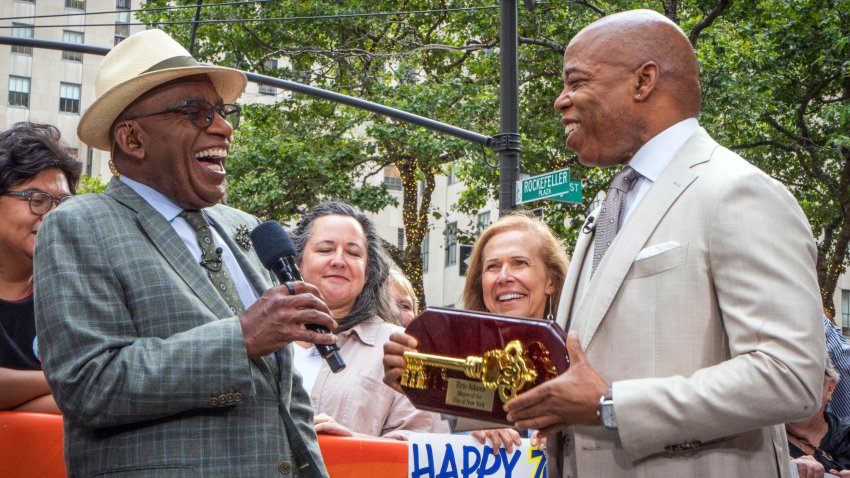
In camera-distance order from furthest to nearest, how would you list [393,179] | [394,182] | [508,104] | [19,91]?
[19,91]
[394,182]
[393,179]
[508,104]

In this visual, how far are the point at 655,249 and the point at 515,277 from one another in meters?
2.30

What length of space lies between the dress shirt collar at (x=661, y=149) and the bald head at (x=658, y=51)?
0.06 meters

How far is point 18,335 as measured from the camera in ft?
14.0

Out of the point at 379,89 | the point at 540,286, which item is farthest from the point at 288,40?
the point at 540,286

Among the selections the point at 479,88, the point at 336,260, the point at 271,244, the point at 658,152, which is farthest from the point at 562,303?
the point at 479,88

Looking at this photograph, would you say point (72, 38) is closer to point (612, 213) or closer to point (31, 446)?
point (31, 446)

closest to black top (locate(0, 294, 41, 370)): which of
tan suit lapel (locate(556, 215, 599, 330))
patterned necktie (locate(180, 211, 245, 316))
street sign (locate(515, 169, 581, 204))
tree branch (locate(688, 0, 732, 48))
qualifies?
patterned necktie (locate(180, 211, 245, 316))

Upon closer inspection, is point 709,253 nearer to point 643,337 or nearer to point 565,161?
point 643,337

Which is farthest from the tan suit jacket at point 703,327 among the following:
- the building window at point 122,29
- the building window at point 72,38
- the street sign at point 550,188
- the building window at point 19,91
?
the building window at point 19,91

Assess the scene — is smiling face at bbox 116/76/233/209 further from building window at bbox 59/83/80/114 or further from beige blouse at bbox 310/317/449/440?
building window at bbox 59/83/80/114

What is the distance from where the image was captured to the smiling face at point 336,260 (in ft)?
17.3

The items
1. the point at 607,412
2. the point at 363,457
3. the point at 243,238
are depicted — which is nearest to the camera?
the point at 607,412

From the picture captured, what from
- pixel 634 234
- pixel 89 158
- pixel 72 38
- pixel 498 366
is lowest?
pixel 498 366

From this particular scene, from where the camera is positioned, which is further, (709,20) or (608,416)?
(709,20)
